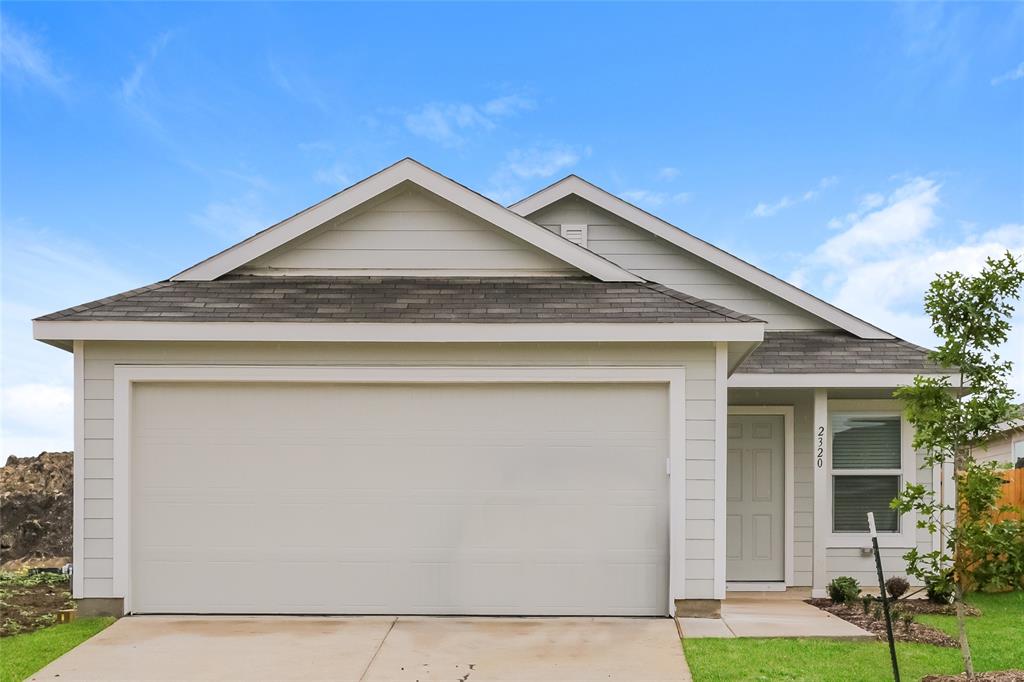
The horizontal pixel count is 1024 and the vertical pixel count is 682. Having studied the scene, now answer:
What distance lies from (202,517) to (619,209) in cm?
667

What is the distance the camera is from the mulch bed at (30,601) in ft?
27.9

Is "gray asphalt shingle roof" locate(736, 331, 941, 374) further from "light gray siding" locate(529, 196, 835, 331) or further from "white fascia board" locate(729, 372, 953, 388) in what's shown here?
"light gray siding" locate(529, 196, 835, 331)

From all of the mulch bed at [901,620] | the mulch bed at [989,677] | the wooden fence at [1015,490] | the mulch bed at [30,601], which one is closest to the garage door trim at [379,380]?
the mulch bed at [30,601]

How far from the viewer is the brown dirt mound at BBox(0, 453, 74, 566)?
15125 millimetres

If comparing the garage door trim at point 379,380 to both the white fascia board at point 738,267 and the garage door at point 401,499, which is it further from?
the white fascia board at point 738,267

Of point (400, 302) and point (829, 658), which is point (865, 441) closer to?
point (829, 658)

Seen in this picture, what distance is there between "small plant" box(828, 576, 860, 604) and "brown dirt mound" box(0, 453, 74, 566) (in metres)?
12.3

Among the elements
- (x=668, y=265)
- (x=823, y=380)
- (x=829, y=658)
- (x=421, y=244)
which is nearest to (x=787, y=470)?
(x=823, y=380)

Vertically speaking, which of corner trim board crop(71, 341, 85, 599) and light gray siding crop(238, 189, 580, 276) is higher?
light gray siding crop(238, 189, 580, 276)

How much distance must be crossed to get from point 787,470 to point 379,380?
557cm

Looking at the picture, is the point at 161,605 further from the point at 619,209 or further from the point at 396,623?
the point at 619,209

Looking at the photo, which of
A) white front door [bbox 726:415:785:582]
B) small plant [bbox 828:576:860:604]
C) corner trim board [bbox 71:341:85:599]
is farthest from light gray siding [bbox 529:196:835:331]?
corner trim board [bbox 71:341:85:599]

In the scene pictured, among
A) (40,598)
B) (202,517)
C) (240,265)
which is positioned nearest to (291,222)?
(240,265)

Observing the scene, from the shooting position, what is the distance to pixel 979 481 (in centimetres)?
630
